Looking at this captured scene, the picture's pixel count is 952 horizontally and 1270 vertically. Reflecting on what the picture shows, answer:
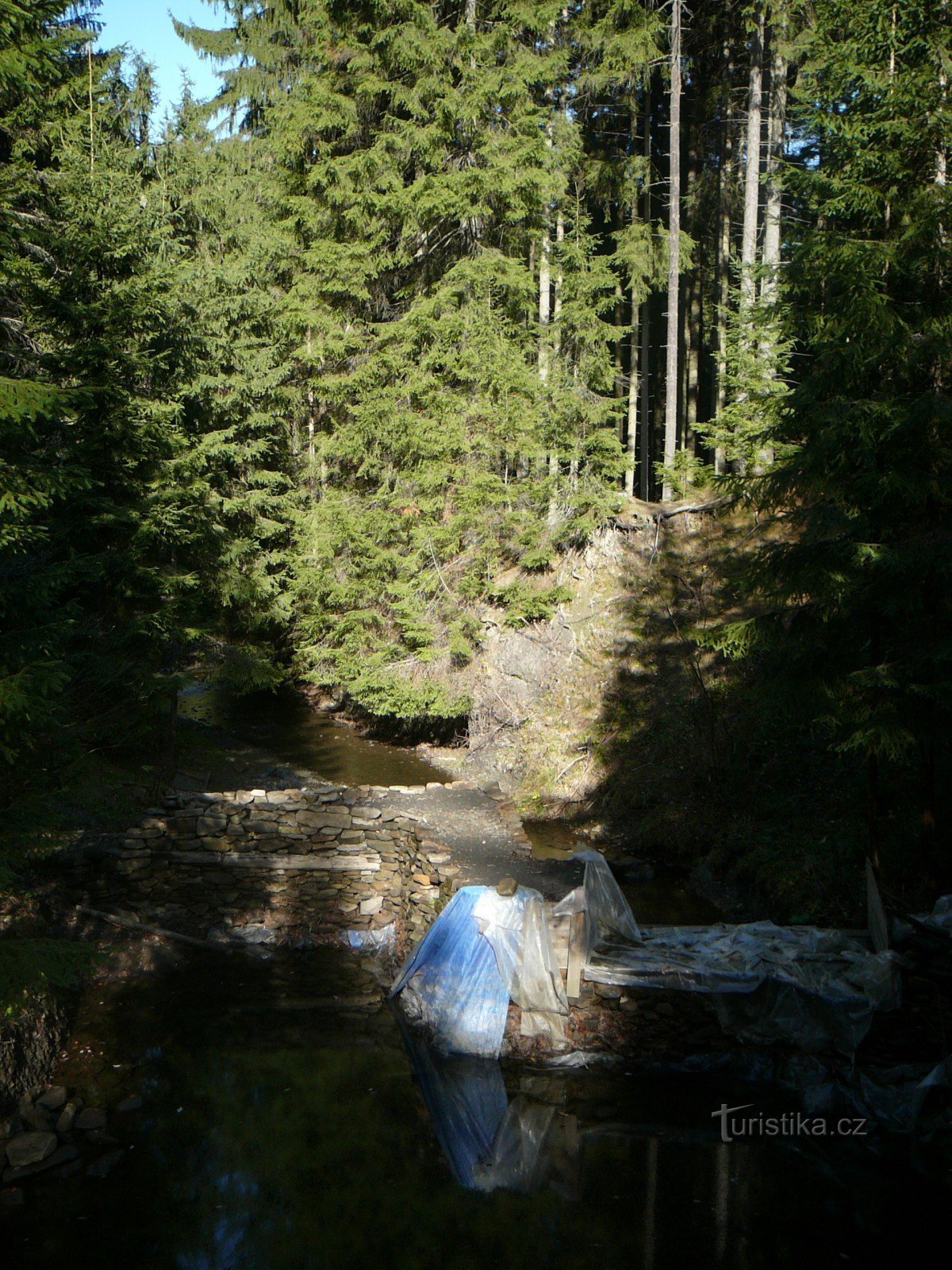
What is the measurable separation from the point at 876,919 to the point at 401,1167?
14.7 ft

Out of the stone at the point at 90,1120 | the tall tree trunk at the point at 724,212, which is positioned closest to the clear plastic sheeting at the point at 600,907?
the stone at the point at 90,1120

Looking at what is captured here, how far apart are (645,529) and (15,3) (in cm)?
1357

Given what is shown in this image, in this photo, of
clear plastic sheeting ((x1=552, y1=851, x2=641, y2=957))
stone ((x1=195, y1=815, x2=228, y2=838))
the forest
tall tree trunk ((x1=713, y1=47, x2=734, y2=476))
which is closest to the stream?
clear plastic sheeting ((x1=552, y1=851, x2=641, y2=957))

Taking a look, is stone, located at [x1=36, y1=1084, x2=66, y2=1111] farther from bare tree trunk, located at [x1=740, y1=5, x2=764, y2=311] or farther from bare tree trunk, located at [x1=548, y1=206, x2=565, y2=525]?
bare tree trunk, located at [x1=740, y1=5, x2=764, y2=311]

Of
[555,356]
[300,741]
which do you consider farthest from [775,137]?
[300,741]

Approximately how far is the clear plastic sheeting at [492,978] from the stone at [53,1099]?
312 cm

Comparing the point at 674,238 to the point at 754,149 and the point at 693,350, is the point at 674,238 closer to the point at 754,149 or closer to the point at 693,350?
the point at 754,149

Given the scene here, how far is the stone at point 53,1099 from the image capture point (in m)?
6.86

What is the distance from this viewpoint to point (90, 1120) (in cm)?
679

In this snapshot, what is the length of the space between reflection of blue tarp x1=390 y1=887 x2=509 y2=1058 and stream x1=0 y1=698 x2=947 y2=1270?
0.23 m

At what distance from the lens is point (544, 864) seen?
12008 millimetres

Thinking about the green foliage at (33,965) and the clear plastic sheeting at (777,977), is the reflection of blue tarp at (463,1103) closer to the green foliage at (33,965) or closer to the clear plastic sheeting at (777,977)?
the clear plastic sheeting at (777,977)

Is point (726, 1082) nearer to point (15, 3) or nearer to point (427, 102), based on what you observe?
point (15, 3)

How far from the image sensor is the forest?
7.59 meters
